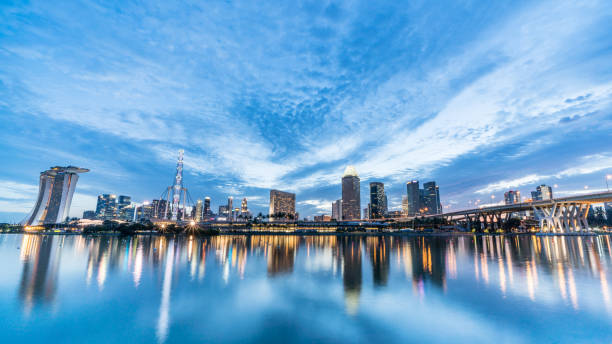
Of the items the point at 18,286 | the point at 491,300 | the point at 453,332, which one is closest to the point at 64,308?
the point at 18,286

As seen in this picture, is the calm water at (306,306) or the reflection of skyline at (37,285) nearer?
the calm water at (306,306)

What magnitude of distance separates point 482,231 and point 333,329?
656 feet

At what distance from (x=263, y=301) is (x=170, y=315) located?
559 centimetres

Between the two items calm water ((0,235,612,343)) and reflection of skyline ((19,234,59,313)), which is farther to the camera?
reflection of skyline ((19,234,59,313))

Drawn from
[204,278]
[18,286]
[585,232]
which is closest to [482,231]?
[585,232]

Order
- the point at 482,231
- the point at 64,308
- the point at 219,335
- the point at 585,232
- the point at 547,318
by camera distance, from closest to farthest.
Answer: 1. the point at 219,335
2. the point at 547,318
3. the point at 64,308
4. the point at 585,232
5. the point at 482,231

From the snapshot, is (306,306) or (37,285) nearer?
(306,306)

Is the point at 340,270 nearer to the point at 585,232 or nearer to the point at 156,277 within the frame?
the point at 156,277

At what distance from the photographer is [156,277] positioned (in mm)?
25156

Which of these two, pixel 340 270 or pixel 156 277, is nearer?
pixel 156 277

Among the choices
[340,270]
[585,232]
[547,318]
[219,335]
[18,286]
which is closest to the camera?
[219,335]

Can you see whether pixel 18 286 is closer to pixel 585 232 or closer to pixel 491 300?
pixel 491 300

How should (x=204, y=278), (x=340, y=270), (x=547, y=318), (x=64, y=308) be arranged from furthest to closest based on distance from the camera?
(x=340, y=270) < (x=204, y=278) < (x=64, y=308) < (x=547, y=318)

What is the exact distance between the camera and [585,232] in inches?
4811
